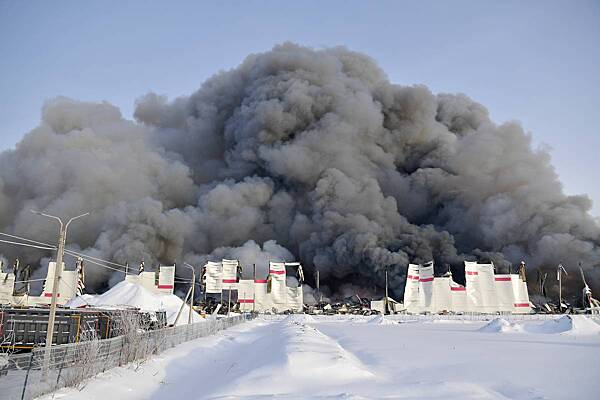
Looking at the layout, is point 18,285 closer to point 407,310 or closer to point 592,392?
point 407,310

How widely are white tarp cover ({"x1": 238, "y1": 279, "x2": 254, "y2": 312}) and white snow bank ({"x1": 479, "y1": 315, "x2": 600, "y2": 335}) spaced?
46.4 m

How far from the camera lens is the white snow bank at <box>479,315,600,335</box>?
3531 cm

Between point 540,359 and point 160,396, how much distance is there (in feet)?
47.5

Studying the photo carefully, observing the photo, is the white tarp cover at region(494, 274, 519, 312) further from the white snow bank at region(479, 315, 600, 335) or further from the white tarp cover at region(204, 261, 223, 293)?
the white tarp cover at region(204, 261, 223, 293)

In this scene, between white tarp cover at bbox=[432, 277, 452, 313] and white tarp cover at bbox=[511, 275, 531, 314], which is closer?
white tarp cover at bbox=[511, 275, 531, 314]

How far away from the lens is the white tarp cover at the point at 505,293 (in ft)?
241

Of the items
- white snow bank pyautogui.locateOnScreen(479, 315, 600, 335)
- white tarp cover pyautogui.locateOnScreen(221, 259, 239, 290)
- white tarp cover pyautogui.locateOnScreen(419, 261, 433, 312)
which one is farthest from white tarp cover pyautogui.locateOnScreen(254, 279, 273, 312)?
white snow bank pyautogui.locateOnScreen(479, 315, 600, 335)

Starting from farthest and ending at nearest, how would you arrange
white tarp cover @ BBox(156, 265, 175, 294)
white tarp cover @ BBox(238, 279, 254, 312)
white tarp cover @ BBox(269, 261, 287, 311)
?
1. white tarp cover @ BBox(238, 279, 254, 312)
2. white tarp cover @ BBox(269, 261, 287, 311)
3. white tarp cover @ BBox(156, 265, 175, 294)

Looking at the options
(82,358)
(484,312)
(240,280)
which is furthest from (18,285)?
(82,358)

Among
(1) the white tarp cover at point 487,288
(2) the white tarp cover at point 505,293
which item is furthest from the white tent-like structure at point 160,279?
(2) the white tarp cover at point 505,293

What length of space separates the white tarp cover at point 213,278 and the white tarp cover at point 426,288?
29.8 m

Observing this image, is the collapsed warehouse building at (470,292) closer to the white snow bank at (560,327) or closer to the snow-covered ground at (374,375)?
the white snow bank at (560,327)

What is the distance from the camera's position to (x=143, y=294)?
160 feet

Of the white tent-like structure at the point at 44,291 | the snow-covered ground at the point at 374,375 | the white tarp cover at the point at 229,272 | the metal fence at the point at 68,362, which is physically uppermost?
the white tarp cover at the point at 229,272
